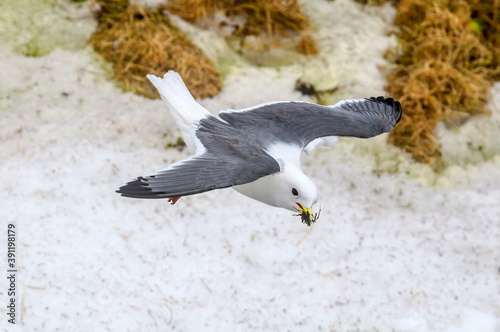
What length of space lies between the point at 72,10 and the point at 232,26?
1424 millimetres

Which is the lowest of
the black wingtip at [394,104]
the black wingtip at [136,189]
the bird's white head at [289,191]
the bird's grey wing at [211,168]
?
the black wingtip at [136,189]

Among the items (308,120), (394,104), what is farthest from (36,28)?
(394,104)

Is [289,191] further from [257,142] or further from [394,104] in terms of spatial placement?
[394,104]

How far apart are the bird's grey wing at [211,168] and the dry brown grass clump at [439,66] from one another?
3019mm

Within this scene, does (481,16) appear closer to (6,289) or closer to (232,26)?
(232,26)

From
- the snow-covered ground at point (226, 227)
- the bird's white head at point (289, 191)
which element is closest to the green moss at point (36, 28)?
the snow-covered ground at point (226, 227)

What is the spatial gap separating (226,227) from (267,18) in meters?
2.04

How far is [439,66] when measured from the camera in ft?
18.9

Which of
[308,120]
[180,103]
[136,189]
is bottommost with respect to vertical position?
[136,189]

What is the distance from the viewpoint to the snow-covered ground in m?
4.59

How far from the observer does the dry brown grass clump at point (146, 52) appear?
551 centimetres

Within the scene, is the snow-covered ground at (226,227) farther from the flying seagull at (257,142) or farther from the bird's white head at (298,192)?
the bird's white head at (298,192)

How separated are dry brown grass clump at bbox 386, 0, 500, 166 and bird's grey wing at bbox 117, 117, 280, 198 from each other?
3019mm

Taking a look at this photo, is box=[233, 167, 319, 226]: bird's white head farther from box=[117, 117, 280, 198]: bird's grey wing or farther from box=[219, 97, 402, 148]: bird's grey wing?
box=[219, 97, 402, 148]: bird's grey wing
